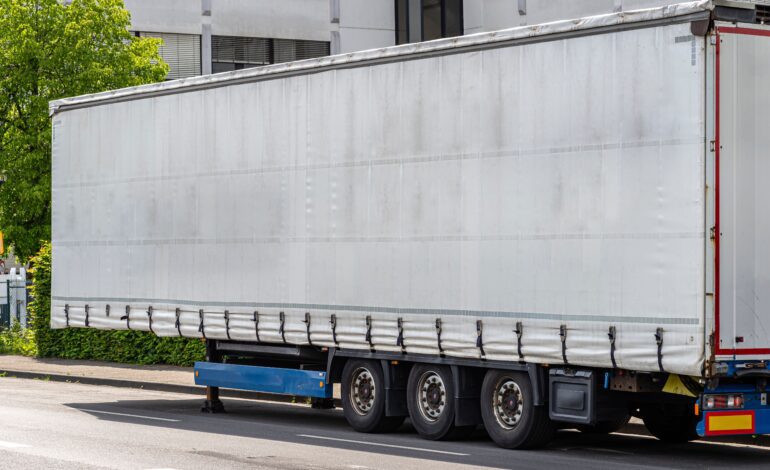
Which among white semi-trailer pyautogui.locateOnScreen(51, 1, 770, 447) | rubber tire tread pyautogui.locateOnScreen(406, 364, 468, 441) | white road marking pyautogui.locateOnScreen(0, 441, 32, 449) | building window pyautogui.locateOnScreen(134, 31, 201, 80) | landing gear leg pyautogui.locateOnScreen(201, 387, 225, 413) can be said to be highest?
Answer: building window pyautogui.locateOnScreen(134, 31, 201, 80)

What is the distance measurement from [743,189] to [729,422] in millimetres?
2129

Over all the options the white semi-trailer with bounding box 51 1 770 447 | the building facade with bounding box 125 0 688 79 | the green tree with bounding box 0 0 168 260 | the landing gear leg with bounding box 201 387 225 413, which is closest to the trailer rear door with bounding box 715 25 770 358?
the white semi-trailer with bounding box 51 1 770 447

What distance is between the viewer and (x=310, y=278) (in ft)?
55.8

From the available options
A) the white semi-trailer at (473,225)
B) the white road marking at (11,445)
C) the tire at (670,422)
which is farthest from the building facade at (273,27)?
the white road marking at (11,445)

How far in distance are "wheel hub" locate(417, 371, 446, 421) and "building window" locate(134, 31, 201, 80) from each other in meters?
27.4

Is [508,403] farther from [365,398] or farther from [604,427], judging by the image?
[365,398]

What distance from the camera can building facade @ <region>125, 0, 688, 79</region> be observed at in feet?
135

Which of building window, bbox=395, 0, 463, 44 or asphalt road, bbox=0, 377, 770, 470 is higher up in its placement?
building window, bbox=395, 0, 463, 44

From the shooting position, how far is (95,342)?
29297mm

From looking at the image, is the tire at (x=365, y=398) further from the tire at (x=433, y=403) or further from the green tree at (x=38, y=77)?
the green tree at (x=38, y=77)

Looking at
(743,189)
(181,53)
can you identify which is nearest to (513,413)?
(743,189)

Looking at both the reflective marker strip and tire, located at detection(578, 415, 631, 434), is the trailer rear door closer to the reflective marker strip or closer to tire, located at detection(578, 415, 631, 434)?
the reflective marker strip

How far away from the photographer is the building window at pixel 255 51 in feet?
141

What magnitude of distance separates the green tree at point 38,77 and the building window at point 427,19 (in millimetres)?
9539
